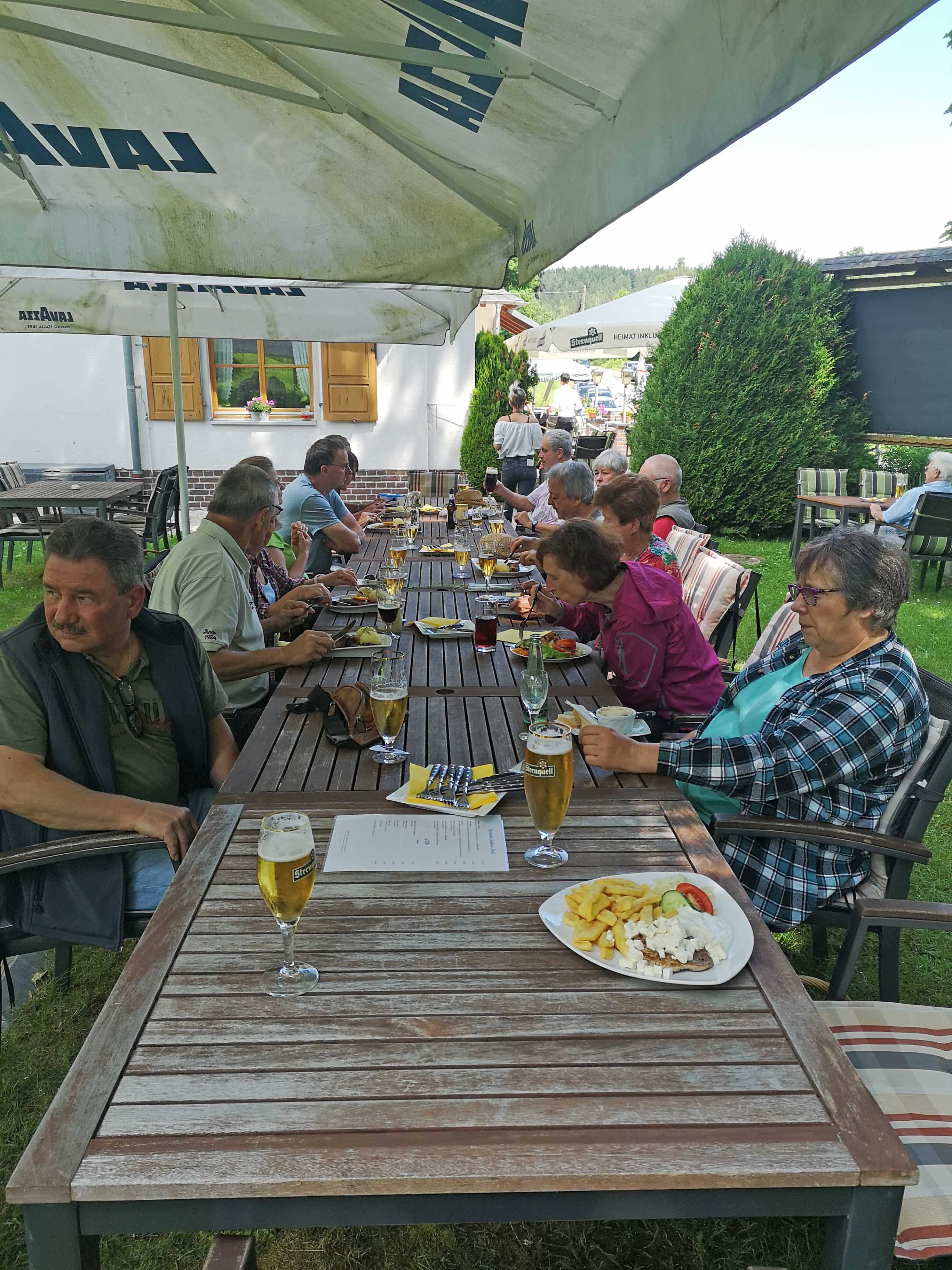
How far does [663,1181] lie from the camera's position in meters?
1.05

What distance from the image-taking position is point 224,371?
1134 centimetres

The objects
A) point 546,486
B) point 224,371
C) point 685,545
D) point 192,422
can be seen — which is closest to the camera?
point 685,545

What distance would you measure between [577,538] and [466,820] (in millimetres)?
1493

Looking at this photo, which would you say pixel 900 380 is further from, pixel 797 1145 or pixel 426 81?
pixel 797 1145

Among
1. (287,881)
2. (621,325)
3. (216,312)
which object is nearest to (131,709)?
(287,881)

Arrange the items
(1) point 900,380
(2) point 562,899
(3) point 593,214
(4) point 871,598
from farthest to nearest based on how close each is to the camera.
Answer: (1) point 900,380
(4) point 871,598
(3) point 593,214
(2) point 562,899

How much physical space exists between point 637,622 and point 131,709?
5.46 ft

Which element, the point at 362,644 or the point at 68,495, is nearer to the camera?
the point at 362,644

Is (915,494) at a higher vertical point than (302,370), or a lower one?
lower

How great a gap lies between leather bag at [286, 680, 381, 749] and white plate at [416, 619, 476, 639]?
0.93 metres

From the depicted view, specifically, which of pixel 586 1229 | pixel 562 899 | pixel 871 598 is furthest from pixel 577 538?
pixel 586 1229

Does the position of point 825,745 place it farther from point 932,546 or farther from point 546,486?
point 932,546

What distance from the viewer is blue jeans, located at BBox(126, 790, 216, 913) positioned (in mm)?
2281

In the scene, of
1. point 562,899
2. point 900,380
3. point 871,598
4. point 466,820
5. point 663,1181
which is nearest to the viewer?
point 663,1181
